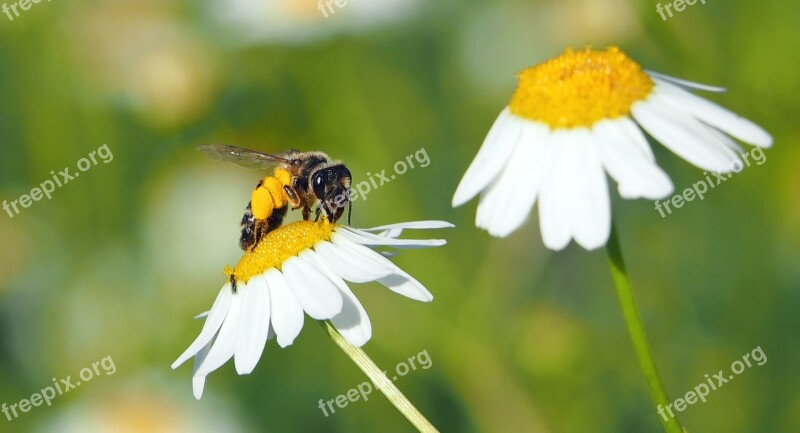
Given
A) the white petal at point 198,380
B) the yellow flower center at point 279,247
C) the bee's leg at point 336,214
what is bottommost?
the white petal at point 198,380

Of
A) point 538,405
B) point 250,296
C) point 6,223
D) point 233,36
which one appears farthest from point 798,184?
point 6,223

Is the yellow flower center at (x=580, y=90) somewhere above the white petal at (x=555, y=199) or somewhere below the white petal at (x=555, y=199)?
above

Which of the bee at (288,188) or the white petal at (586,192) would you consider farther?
the bee at (288,188)

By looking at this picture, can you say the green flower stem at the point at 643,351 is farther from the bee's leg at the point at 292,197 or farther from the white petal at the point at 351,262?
the bee's leg at the point at 292,197

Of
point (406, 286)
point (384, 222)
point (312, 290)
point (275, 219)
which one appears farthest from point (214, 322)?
point (384, 222)

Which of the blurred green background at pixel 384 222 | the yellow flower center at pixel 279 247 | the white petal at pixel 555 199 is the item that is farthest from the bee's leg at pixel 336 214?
the blurred green background at pixel 384 222

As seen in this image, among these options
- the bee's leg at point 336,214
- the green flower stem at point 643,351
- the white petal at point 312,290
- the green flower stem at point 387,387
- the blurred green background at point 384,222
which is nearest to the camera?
the green flower stem at point 643,351
